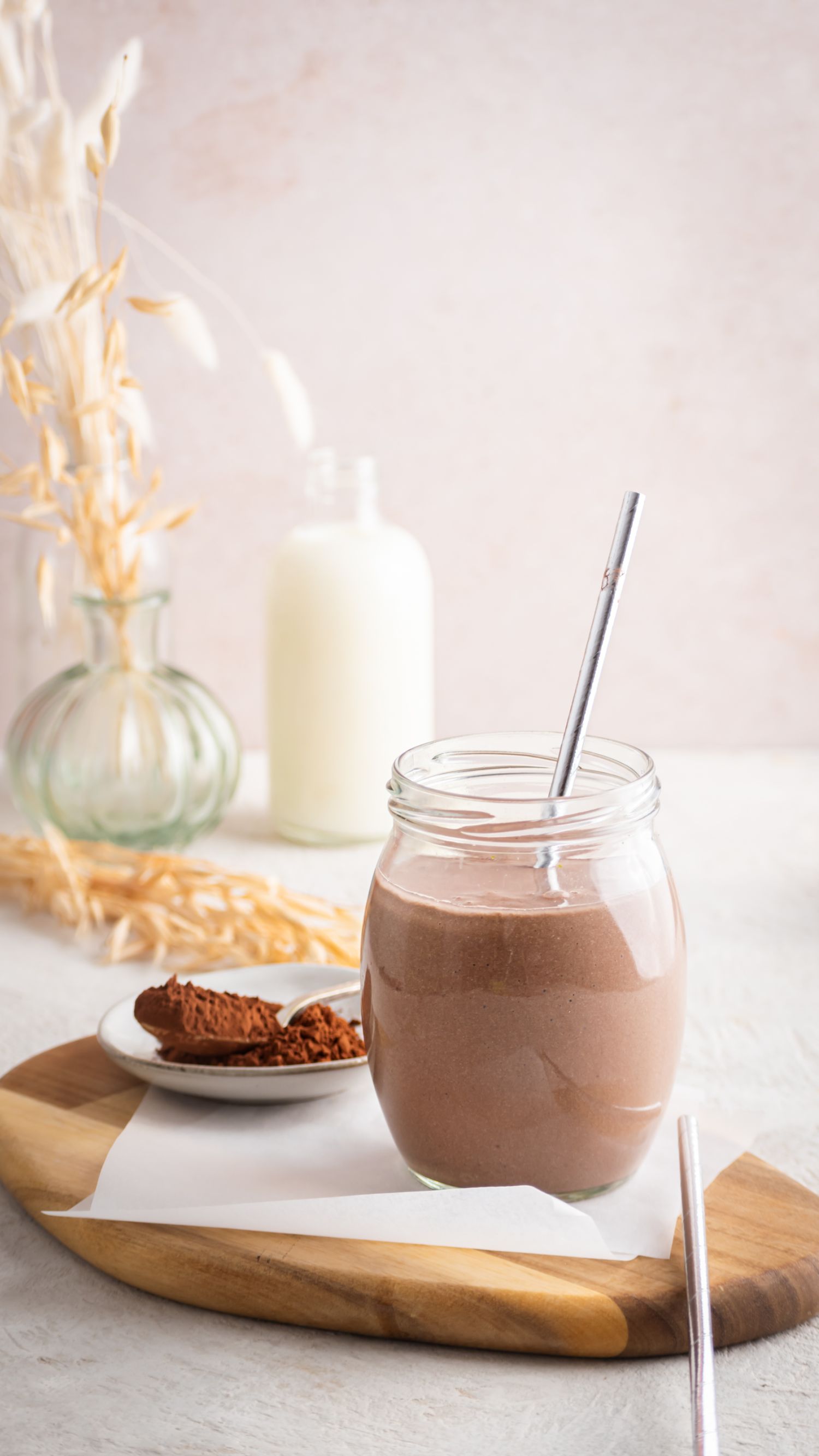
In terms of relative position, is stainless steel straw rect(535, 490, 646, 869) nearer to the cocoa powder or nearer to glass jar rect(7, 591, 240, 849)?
the cocoa powder

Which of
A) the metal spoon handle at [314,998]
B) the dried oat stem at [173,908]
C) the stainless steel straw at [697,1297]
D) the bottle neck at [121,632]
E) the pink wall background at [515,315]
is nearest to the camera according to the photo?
the stainless steel straw at [697,1297]

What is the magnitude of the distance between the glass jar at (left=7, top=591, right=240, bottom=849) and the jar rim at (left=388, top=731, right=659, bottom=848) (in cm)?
57

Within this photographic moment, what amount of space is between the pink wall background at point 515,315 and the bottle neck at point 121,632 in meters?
0.28

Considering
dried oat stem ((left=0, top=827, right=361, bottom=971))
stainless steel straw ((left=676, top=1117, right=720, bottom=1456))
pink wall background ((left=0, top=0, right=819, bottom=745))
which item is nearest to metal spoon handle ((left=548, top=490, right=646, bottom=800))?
stainless steel straw ((left=676, top=1117, right=720, bottom=1456))

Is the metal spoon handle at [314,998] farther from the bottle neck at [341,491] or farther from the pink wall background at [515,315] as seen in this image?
the pink wall background at [515,315]

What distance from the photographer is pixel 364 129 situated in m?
1.29

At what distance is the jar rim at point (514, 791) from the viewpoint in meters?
0.50

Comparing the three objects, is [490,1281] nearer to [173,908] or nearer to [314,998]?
[314,998]

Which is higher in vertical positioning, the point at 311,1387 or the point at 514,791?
the point at 514,791

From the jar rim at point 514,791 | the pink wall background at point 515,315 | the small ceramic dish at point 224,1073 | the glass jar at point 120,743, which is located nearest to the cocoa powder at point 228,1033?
the small ceramic dish at point 224,1073

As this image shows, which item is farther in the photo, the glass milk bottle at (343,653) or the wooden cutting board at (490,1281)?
the glass milk bottle at (343,653)

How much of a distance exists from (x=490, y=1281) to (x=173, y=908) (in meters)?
0.51

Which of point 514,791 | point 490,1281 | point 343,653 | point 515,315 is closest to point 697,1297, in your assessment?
point 490,1281

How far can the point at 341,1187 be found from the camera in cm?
53
